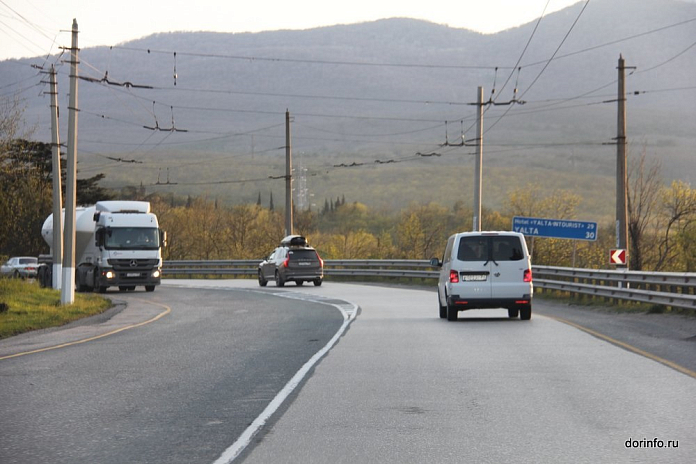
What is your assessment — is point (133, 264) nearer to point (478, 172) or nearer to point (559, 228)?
point (478, 172)

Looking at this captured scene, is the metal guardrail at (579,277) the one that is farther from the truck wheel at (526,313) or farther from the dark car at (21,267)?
the dark car at (21,267)

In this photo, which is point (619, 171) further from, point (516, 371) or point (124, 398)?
point (124, 398)

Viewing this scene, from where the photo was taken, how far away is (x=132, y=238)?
4062cm

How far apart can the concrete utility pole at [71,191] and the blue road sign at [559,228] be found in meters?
17.8

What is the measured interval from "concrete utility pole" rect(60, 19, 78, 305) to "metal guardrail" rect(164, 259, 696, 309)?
50.0 ft

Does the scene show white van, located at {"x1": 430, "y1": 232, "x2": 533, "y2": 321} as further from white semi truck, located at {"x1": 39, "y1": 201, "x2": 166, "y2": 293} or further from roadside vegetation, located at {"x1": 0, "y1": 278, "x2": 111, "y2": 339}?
white semi truck, located at {"x1": 39, "y1": 201, "x2": 166, "y2": 293}

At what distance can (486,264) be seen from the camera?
21406 mm

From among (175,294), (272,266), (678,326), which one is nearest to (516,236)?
(678,326)

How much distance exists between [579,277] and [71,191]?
51.3 feet

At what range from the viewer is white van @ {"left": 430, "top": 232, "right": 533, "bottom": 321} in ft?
69.9

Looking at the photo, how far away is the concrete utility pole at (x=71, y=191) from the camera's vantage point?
28484mm

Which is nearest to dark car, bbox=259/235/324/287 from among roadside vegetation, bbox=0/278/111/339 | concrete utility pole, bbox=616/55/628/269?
Result: roadside vegetation, bbox=0/278/111/339

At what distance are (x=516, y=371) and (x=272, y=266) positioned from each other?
112 ft

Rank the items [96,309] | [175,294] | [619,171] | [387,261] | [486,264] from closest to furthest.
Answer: [486,264] → [96,309] → [619,171] → [175,294] → [387,261]
